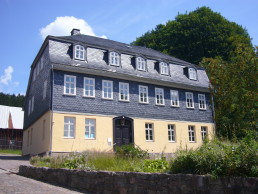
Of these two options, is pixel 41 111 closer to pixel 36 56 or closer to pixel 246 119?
pixel 36 56

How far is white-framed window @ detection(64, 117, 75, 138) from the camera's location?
2014 cm

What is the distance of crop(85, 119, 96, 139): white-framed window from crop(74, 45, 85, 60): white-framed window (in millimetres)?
4588

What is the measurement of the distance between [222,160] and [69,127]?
50.3 feet

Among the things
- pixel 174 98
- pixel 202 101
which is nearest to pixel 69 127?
pixel 174 98

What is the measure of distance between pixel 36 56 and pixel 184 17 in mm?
24657

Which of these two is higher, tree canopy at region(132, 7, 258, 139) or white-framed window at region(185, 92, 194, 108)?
tree canopy at region(132, 7, 258, 139)

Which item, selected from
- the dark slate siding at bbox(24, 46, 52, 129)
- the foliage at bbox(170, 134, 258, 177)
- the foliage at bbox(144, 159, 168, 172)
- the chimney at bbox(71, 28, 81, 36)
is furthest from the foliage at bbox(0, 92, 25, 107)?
the foliage at bbox(170, 134, 258, 177)

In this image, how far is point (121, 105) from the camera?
74.6 feet

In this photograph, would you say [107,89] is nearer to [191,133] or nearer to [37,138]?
[37,138]

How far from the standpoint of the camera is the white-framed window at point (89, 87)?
70.2ft

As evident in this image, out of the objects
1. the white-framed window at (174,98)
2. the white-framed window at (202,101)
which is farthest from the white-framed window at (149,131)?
the white-framed window at (202,101)

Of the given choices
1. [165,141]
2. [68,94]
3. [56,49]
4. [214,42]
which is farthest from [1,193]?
[214,42]

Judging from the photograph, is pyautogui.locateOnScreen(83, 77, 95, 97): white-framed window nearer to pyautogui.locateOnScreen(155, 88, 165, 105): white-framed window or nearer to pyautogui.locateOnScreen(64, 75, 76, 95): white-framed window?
pyautogui.locateOnScreen(64, 75, 76, 95): white-framed window

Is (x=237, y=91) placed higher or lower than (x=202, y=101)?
higher
